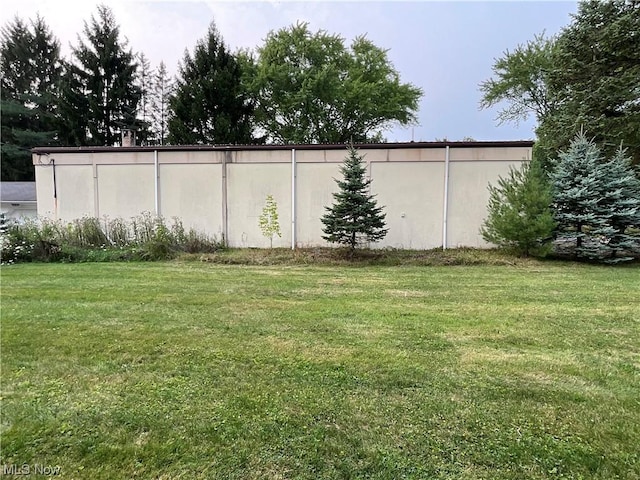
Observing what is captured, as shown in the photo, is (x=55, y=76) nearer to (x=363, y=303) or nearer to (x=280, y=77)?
(x=280, y=77)

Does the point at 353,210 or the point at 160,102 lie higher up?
the point at 160,102

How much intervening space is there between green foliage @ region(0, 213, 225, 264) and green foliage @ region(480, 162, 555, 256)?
293 inches

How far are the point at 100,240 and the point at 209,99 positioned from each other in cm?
1360

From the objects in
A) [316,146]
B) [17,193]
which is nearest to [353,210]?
[316,146]

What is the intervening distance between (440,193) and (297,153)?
4.21 meters

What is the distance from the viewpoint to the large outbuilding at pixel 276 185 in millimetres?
10719

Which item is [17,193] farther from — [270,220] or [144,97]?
[270,220]

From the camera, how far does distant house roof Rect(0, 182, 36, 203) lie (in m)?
17.2

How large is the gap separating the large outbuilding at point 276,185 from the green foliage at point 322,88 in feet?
45.0

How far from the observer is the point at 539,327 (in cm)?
422

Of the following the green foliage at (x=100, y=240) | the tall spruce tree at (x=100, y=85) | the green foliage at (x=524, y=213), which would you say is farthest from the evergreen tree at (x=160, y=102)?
the green foliage at (x=524, y=213)

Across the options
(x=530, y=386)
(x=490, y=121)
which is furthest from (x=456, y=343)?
(x=490, y=121)

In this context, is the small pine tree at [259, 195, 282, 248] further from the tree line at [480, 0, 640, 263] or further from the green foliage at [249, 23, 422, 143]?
the green foliage at [249, 23, 422, 143]

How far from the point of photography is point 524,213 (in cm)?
909
